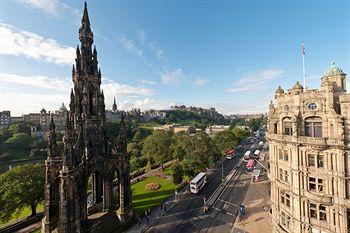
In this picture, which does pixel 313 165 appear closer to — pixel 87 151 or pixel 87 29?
pixel 87 151

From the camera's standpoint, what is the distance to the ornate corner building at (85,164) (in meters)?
32.1

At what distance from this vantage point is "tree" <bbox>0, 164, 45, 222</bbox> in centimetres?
3666

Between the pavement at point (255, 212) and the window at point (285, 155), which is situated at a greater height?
the window at point (285, 155)

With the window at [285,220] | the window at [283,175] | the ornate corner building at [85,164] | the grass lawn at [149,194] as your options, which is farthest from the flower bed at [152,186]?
the window at [283,175]

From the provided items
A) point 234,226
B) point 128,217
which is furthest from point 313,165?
point 128,217

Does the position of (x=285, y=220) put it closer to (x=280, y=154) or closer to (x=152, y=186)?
(x=280, y=154)

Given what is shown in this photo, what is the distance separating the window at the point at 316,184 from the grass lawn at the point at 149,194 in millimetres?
33438

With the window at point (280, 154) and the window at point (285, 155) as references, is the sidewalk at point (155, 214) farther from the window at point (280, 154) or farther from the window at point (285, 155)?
the window at point (285, 155)

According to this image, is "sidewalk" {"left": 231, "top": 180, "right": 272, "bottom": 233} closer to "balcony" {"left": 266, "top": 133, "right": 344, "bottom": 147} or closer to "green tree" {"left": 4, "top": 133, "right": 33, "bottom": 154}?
"balcony" {"left": 266, "top": 133, "right": 344, "bottom": 147}

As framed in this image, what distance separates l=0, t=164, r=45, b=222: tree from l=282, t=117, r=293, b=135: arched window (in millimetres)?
47551

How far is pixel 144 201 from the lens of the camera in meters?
50.0

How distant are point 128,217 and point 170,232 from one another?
9056mm

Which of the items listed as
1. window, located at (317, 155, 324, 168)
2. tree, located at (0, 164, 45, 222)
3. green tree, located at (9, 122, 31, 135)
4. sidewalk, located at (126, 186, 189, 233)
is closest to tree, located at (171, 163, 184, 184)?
sidewalk, located at (126, 186, 189, 233)

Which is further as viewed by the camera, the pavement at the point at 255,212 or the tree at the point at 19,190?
the pavement at the point at 255,212
